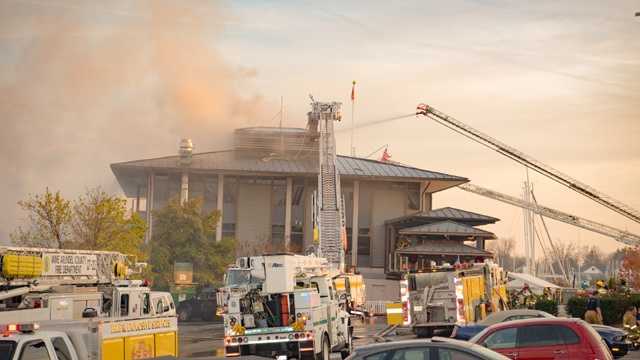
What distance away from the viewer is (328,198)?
7188 centimetres

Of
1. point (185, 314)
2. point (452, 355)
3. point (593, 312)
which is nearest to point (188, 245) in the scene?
point (185, 314)

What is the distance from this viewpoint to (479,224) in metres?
92.7

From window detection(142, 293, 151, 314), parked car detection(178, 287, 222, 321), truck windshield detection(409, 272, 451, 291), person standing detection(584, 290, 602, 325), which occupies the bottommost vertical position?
parked car detection(178, 287, 222, 321)

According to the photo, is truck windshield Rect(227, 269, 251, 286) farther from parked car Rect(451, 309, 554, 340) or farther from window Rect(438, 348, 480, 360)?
window Rect(438, 348, 480, 360)

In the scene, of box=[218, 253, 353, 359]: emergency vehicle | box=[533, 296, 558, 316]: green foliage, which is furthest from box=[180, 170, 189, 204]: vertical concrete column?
box=[218, 253, 353, 359]: emergency vehicle

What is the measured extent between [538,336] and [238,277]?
9.77m

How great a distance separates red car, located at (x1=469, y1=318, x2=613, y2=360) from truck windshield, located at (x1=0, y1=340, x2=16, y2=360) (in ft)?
25.8

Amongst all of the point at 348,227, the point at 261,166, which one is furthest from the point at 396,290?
the point at 261,166

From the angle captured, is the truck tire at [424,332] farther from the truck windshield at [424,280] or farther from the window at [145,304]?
the window at [145,304]

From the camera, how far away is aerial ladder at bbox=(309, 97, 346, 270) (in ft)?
219

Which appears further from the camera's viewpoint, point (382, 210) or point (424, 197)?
point (424, 197)

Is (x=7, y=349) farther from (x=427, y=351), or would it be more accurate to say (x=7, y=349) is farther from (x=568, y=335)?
(x=568, y=335)

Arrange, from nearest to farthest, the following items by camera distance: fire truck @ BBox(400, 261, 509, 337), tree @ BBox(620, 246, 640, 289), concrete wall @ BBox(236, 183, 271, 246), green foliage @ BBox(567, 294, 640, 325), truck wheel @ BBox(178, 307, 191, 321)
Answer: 1. fire truck @ BBox(400, 261, 509, 337)
2. green foliage @ BBox(567, 294, 640, 325)
3. truck wheel @ BBox(178, 307, 191, 321)
4. tree @ BBox(620, 246, 640, 289)
5. concrete wall @ BBox(236, 183, 271, 246)

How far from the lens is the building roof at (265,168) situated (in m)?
85.6
